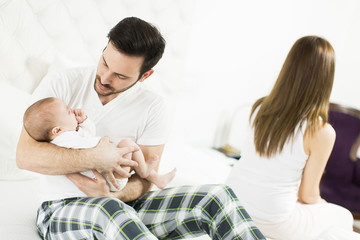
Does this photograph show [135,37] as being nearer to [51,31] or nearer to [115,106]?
[115,106]

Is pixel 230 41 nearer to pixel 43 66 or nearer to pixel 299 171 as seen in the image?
pixel 299 171

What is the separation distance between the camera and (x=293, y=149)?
48.9 inches

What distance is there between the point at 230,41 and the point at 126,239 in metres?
1.82

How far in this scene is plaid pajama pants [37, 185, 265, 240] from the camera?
873 mm

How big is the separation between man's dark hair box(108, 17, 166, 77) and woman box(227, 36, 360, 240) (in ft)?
2.08

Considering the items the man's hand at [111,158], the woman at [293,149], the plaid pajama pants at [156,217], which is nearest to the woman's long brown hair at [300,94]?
the woman at [293,149]

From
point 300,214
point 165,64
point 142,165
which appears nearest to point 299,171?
point 300,214

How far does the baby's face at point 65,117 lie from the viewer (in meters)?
0.77

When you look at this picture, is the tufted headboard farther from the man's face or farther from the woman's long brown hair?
the woman's long brown hair

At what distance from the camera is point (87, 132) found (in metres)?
0.85

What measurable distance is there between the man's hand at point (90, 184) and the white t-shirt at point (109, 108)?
0.03 meters

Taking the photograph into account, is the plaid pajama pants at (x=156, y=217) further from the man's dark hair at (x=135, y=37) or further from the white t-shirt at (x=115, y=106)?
the man's dark hair at (x=135, y=37)

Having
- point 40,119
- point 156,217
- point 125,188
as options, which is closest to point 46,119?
point 40,119

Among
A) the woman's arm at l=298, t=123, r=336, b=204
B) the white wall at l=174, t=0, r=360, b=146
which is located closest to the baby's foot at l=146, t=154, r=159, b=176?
the woman's arm at l=298, t=123, r=336, b=204
